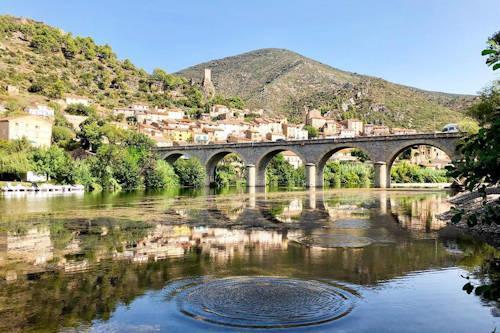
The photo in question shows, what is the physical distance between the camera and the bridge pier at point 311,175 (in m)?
54.4

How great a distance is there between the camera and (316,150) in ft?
180

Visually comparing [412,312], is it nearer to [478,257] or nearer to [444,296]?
[444,296]

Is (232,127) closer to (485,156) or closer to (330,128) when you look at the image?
(330,128)

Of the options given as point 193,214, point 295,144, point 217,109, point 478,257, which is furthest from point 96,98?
point 478,257

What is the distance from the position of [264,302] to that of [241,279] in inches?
64.7

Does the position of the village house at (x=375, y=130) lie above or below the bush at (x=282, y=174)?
above

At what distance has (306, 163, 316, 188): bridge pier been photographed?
54.4 m

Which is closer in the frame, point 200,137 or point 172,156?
point 172,156

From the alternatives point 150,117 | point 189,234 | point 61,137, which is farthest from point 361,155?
point 189,234

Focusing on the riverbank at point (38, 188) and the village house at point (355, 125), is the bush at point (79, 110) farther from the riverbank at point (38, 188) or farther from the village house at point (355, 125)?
the village house at point (355, 125)

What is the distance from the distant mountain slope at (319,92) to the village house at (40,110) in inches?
3159

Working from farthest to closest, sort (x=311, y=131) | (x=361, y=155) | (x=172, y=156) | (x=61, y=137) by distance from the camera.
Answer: (x=311, y=131), (x=361, y=155), (x=172, y=156), (x=61, y=137)

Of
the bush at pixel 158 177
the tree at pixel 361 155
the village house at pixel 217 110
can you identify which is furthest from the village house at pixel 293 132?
the bush at pixel 158 177

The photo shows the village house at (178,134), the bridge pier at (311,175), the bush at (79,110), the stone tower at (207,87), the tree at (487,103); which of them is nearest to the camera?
the tree at (487,103)
